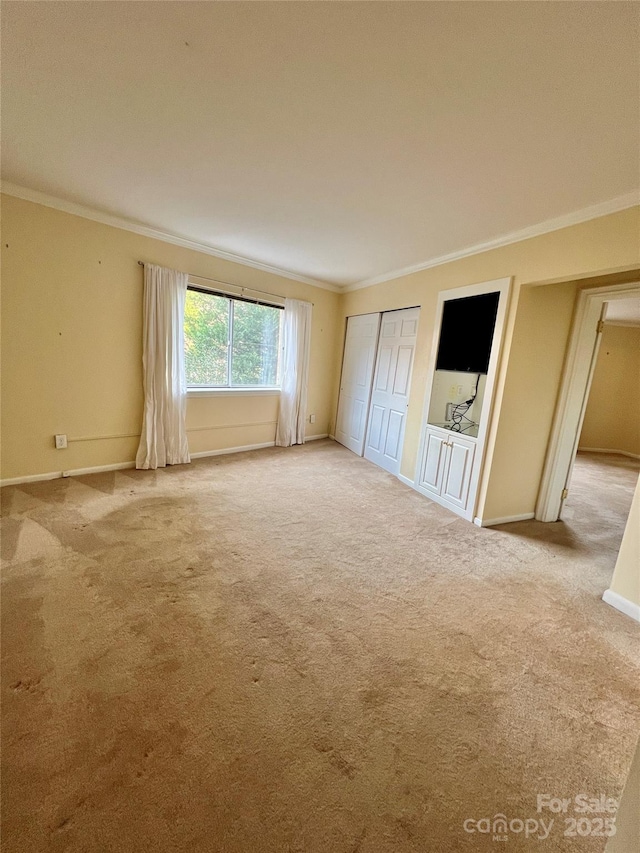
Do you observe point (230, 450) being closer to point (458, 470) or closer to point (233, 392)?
point (233, 392)

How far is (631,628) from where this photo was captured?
192 cm

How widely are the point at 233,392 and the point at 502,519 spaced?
350 cm

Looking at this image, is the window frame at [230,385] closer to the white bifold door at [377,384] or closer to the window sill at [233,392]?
the window sill at [233,392]

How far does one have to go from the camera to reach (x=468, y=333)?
3293 millimetres

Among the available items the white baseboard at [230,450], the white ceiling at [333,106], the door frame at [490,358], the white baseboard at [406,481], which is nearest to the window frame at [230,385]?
the white baseboard at [230,450]

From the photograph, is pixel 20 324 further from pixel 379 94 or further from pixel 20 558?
pixel 379 94

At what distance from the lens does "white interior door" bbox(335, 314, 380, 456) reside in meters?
4.76

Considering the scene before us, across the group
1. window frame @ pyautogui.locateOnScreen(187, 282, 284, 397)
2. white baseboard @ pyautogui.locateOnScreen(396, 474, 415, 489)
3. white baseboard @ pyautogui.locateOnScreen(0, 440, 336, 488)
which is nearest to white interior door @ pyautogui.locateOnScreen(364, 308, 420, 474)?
white baseboard @ pyautogui.locateOnScreen(396, 474, 415, 489)

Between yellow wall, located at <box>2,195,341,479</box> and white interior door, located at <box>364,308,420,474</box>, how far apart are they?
2302mm

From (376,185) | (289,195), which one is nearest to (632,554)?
(376,185)

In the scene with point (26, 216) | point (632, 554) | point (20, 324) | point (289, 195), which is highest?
point (289, 195)

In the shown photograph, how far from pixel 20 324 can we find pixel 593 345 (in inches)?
205

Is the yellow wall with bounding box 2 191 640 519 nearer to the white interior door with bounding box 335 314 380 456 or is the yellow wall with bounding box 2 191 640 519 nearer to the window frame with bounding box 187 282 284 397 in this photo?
the window frame with bounding box 187 282 284 397

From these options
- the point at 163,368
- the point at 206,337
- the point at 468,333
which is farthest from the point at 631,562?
the point at 206,337
